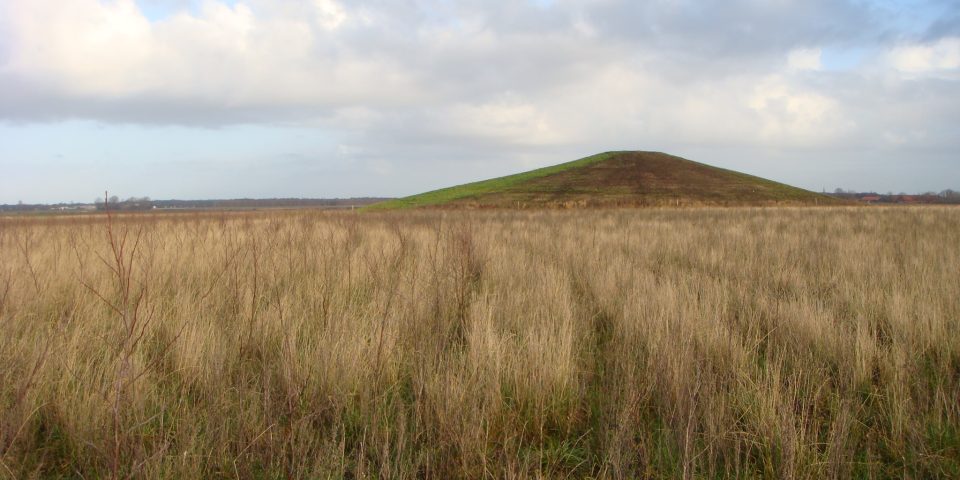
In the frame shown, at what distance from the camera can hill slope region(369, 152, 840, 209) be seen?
38.3m

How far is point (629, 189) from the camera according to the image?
1650 inches

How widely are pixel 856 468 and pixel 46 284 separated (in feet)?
20.9

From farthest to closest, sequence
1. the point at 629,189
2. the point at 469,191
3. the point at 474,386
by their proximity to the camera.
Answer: the point at 469,191
the point at 629,189
the point at 474,386

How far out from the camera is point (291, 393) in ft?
7.81

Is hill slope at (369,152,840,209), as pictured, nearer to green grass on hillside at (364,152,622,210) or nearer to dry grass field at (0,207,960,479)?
green grass on hillside at (364,152,622,210)

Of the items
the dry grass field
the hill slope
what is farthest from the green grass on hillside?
the dry grass field

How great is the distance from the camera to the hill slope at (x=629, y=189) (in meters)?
38.3

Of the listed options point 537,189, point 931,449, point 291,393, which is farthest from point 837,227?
point 537,189

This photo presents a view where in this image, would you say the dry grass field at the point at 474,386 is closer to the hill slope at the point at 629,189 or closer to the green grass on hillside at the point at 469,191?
the hill slope at the point at 629,189

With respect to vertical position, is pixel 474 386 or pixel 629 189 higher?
pixel 629 189

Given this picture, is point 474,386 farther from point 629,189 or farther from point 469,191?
point 469,191

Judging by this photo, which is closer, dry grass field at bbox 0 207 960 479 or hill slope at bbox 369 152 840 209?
dry grass field at bbox 0 207 960 479

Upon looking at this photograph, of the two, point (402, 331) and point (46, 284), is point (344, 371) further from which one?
point (46, 284)

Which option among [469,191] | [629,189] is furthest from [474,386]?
[469,191]
